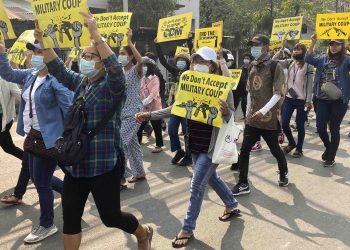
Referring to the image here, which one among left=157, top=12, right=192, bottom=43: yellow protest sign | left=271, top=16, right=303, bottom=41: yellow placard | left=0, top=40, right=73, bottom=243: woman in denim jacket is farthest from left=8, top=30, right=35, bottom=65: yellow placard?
left=271, top=16, right=303, bottom=41: yellow placard

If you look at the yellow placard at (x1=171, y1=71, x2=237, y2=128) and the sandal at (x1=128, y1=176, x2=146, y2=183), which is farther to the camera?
the sandal at (x1=128, y1=176, x2=146, y2=183)

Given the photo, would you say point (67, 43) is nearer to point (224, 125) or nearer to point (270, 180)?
point (224, 125)

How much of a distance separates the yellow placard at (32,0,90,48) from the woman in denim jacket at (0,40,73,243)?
0.24 metres

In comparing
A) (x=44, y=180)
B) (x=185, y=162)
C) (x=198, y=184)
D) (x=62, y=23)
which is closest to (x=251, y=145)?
(x=198, y=184)

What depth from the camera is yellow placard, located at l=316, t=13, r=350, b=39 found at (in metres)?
6.51

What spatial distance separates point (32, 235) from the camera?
12.8 feet

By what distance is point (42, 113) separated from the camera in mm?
3688

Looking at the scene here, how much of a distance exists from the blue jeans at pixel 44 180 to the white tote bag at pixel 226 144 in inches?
57.0

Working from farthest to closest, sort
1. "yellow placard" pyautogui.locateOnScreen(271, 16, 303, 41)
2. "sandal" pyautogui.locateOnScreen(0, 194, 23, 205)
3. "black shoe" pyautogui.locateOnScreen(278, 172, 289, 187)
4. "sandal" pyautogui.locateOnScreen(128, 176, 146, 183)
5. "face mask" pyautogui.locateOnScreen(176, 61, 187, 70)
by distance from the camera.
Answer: "yellow placard" pyautogui.locateOnScreen(271, 16, 303, 41), "face mask" pyautogui.locateOnScreen(176, 61, 187, 70), "sandal" pyautogui.locateOnScreen(128, 176, 146, 183), "black shoe" pyautogui.locateOnScreen(278, 172, 289, 187), "sandal" pyautogui.locateOnScreen(0, 194, 23, 205)

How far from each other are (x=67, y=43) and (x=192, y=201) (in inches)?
66.8

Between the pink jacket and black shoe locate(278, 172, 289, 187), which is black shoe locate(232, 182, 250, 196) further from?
the pink jacket

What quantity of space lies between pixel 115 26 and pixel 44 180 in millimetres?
2949

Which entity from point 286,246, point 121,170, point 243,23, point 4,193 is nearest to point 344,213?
point 286,246

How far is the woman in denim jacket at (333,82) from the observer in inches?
237
